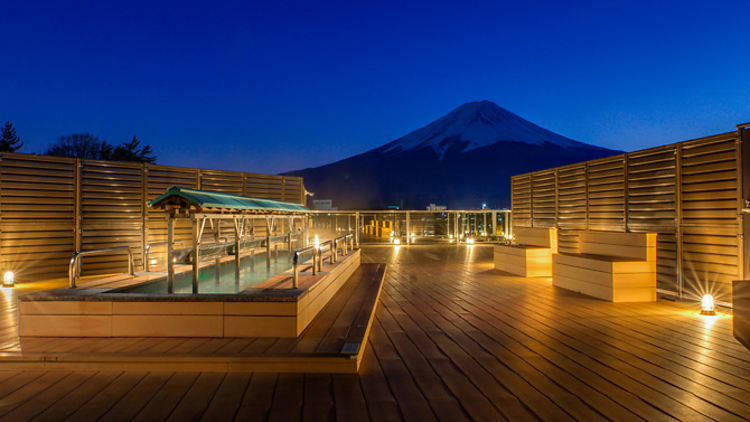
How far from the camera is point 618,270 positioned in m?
5.55

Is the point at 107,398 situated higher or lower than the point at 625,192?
lower

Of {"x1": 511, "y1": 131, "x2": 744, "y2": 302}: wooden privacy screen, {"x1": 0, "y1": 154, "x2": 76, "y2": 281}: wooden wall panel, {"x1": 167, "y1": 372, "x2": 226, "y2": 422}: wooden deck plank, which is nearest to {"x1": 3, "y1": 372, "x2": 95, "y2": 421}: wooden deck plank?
{"x1": 167, "y1": 372, "x2": 226, "y2": 422}: wooden deck plank

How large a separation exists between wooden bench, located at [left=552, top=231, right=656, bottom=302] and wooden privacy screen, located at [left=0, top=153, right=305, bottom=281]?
9351 mm

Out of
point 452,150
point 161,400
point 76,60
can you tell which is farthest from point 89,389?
point 452,150

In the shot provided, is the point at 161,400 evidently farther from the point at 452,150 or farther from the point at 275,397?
the point at 452,150

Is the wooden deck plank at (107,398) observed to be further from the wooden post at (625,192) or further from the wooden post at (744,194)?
the wooden post at (625,192)

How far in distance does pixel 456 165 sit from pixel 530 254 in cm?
11475

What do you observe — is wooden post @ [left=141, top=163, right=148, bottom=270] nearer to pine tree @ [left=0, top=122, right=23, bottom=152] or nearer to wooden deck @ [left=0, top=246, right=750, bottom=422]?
wooden deck @ [left=0, top=246, right=750, bottom=422]

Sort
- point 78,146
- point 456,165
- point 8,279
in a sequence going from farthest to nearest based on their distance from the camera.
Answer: point 456,165 → point 78,146 → point 8,279

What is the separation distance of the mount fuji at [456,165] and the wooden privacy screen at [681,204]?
86.1m

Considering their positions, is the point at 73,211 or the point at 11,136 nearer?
the point at 73,211

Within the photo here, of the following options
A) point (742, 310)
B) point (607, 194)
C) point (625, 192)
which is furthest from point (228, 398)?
point (607, 194)

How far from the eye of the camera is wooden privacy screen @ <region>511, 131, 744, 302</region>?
5.03 meters

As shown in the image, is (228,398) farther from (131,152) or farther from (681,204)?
(131,152)
